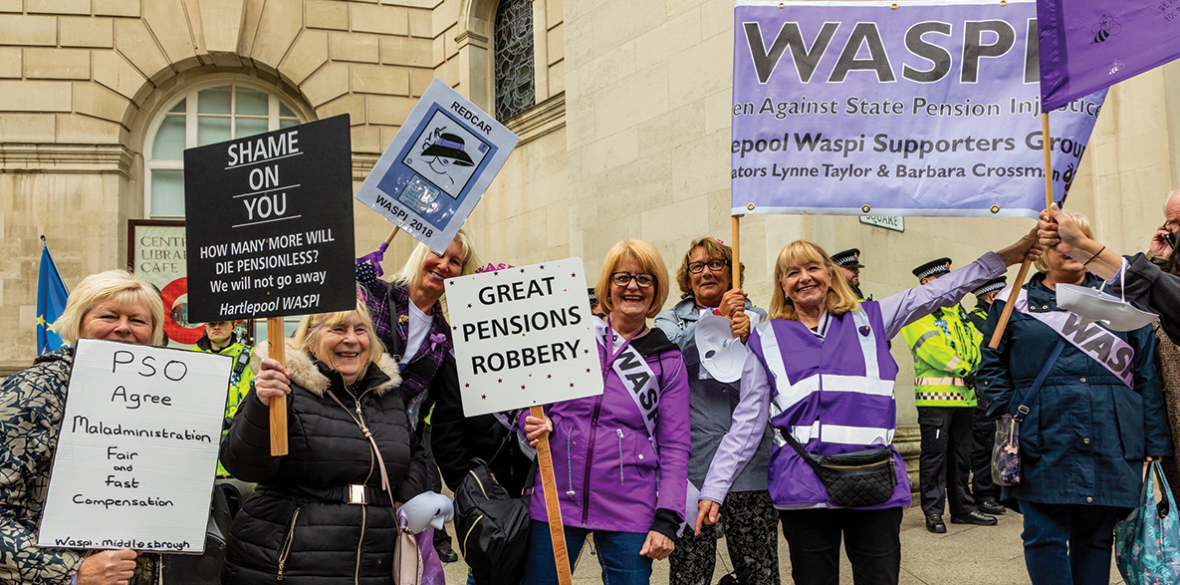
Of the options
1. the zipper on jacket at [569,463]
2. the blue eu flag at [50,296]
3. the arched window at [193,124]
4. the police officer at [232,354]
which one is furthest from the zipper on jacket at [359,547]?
the arched window at [193,124]

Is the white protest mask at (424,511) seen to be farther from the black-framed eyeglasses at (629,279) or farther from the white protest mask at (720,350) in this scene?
the white protest mask at (720,350)

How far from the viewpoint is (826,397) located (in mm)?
3393

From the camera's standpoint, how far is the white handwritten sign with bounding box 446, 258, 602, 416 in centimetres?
326

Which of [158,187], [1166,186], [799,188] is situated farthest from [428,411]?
[158,187]

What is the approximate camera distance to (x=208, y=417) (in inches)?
117

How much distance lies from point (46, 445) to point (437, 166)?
2.13m

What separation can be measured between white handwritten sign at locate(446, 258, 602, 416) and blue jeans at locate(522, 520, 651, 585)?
53 cm

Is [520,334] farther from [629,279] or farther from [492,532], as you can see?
[492,532]

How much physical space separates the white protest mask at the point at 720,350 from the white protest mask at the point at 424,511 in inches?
59.4

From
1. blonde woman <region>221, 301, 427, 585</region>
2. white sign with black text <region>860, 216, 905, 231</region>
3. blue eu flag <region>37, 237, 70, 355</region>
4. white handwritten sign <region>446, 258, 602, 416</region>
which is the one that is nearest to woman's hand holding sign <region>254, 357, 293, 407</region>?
blonde woman <region>221, 301, 427, 585</region>

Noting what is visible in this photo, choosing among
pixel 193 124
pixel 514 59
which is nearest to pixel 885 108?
pixel 514 59

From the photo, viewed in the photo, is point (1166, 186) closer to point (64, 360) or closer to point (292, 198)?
point (292, 198)

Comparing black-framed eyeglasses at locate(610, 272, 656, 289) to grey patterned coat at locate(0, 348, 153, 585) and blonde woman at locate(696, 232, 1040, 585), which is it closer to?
blonde woman at locate(696, 232, 1040, 585)

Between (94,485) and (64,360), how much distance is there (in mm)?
403
